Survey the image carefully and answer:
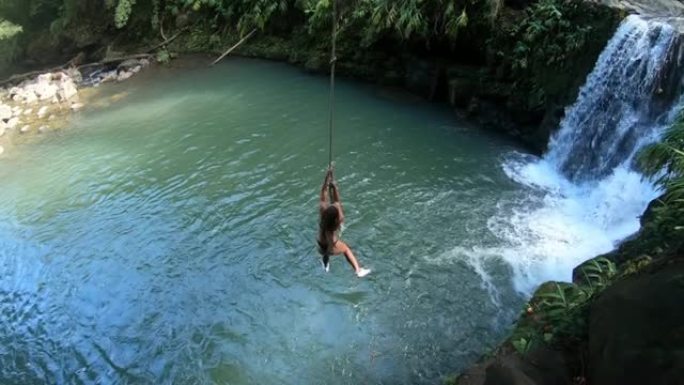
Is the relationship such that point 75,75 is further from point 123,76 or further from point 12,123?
point 12,123

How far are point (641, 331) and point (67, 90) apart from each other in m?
19.2

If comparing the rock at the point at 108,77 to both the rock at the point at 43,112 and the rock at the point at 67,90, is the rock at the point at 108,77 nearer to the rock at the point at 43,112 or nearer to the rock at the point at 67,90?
the rock at the point at 67,90

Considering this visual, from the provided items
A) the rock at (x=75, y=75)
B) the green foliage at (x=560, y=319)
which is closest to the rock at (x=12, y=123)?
the rock at (x=75, y=75)

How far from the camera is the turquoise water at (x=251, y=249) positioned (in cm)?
754

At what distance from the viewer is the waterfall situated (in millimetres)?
9664

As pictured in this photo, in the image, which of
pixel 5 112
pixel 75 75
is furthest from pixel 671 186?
pixel 75 75

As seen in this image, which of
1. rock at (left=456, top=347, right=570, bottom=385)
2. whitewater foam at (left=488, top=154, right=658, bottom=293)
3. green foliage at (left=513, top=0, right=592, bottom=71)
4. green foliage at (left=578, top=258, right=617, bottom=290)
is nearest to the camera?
rock at (left=456, top=347, right=570, bottom=385)

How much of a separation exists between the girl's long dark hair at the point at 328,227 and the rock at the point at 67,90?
1521cm

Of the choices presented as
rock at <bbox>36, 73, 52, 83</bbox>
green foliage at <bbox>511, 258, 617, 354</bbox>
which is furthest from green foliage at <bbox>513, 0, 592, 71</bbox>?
rock at <bbox>36, 73, 52, 83</bbox>

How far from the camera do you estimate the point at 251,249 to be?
970 cm

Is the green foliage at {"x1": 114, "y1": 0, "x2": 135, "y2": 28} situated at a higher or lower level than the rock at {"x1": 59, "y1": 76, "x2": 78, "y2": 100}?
higher

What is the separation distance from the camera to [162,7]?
22484mm

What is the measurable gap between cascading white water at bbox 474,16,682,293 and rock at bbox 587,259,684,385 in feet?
11.1

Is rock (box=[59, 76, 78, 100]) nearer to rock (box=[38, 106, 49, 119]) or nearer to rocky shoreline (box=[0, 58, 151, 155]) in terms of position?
rocky shoreline (box=[0, 58, 151, 155])
